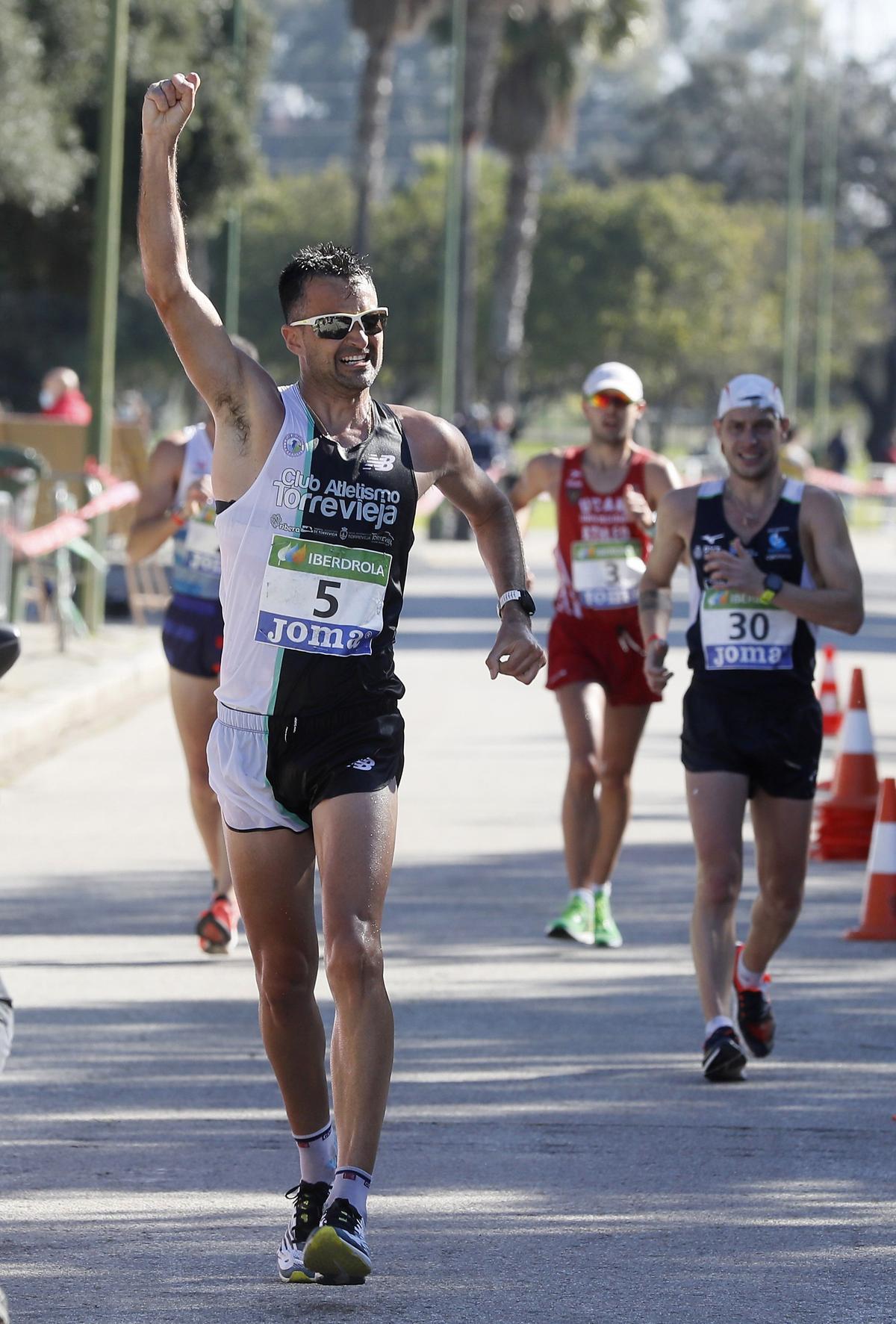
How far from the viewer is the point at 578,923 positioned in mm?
9125

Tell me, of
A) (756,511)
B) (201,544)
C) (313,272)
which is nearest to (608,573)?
(201,544)

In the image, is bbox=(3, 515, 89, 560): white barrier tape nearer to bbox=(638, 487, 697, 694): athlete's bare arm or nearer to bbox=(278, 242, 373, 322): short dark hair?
bbox=(638, 487, 697, 694): athlete's bare arm

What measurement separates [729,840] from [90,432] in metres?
13.7

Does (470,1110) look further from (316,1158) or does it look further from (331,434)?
(331,434)

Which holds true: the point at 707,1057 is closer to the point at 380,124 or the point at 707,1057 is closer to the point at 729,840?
the point at 729,840

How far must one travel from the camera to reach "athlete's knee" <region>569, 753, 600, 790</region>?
914 cm

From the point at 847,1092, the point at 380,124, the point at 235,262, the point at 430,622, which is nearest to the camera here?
the point at 847,1092

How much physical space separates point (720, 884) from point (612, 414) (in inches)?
103

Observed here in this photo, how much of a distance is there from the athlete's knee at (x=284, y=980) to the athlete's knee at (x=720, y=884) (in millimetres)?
2158

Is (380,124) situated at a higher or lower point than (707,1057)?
higher

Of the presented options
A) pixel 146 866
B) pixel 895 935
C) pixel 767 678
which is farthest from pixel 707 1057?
pixel 146 866

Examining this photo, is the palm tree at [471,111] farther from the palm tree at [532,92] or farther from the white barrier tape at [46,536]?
the white barrier tape at [46,536]

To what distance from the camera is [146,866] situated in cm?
1055

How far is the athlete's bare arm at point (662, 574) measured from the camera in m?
7.43
